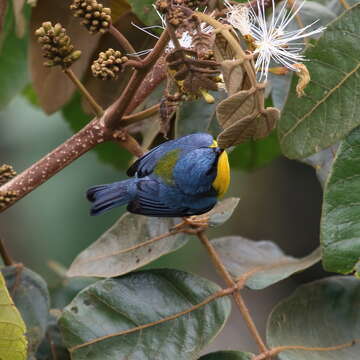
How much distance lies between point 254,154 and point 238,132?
1.02 metres

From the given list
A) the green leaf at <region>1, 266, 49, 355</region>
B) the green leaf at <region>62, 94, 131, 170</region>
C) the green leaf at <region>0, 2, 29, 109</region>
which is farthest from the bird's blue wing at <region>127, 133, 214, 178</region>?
the green leaf at <region>0, 2, 29, 109</region>

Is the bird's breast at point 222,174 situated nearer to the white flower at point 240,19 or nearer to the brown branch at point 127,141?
the brown branch at point 127,141

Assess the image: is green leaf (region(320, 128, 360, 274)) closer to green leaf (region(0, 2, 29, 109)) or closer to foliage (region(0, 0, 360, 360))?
foliage (region(0, 0, 360, 360))

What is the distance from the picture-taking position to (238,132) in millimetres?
1167

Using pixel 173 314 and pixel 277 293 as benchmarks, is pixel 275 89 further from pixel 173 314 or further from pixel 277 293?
pixel 277 293

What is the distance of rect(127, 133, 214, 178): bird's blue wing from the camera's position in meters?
1.56

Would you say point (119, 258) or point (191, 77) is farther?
point (119, 258)

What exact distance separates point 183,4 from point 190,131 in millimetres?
383

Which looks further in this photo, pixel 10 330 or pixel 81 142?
pixel 81 142

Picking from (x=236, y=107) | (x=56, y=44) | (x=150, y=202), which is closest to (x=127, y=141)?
(x=150, y=202)

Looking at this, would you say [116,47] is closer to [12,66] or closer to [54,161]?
[54,161]

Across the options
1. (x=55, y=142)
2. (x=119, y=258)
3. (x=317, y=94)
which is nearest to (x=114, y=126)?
(x=119, y=258)

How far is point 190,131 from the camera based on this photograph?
154 cm

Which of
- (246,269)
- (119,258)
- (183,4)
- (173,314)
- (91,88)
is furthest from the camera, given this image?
(91,88)
